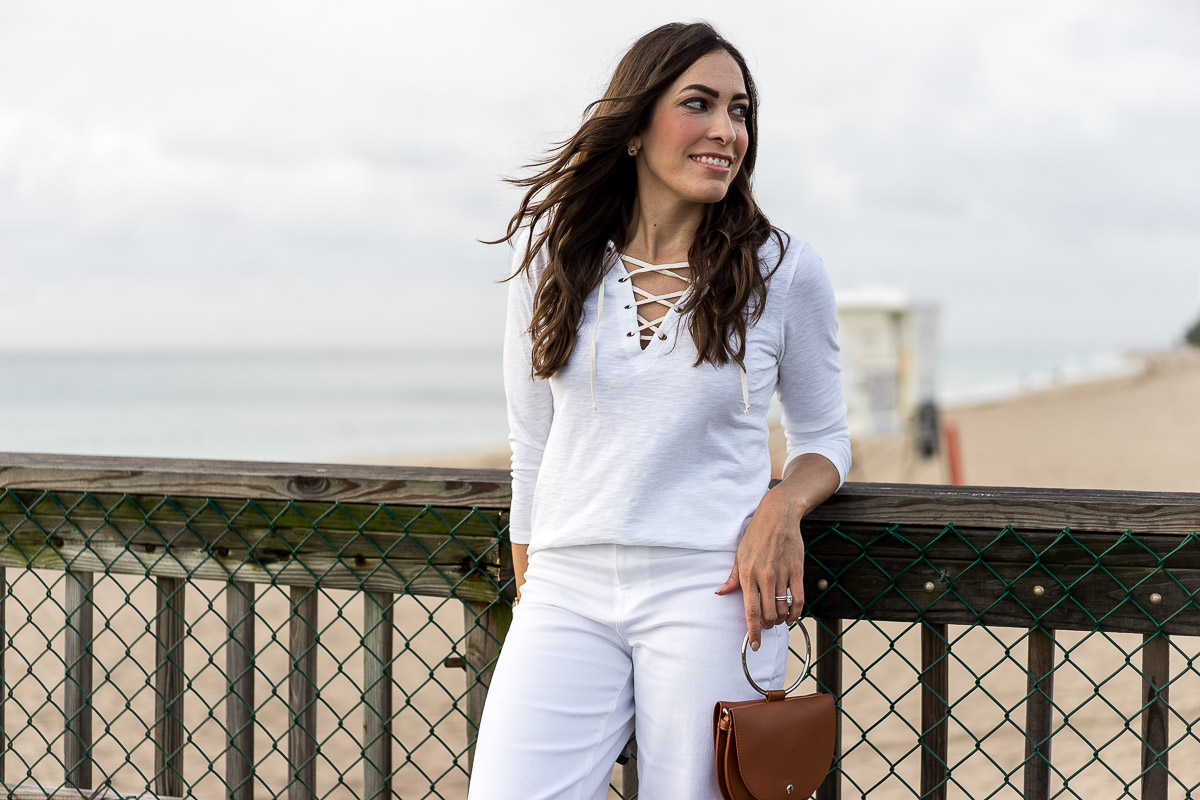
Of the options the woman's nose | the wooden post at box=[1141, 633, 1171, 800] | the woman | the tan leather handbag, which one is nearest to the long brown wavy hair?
the woman

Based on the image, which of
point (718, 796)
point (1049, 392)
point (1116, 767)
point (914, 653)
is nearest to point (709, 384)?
point (718, 796)

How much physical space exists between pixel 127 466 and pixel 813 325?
1.41 meters

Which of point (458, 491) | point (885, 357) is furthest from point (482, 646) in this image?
point (885, 357)

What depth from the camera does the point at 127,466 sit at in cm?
209

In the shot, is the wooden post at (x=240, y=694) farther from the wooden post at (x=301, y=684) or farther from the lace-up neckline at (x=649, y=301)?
the lace-up neckline at (x=649, y=301)

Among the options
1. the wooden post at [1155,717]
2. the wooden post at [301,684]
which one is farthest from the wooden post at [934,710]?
the wooden post at [301,684]

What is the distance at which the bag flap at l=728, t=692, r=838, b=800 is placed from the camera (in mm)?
1448

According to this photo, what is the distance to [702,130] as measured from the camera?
1.66 metres

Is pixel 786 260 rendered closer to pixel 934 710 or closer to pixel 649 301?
pixel 649 301

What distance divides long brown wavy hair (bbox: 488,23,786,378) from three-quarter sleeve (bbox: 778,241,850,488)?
60 millimetres

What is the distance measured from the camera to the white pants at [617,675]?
1.50 metres

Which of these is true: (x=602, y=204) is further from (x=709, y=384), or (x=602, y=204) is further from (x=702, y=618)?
(x=702, y=618)

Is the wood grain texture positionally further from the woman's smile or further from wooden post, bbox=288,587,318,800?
wooden post, bbox=288,587,318,800

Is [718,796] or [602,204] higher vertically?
[602,204]
